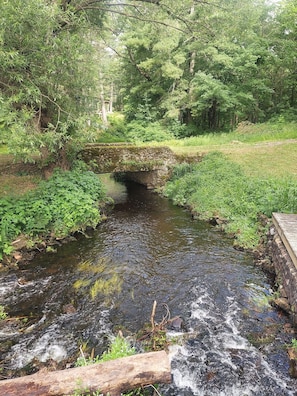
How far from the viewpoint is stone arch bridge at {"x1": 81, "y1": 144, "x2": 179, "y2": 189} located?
36.2 feet

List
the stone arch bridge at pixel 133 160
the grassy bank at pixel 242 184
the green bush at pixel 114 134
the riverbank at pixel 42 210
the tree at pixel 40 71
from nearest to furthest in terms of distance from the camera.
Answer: the tree at pixel 40 71 → the riverbank at pixel 42 210 → the grassy bank at pixel 242 184 → the stone arch bridge at pixel 133 160 → the green bush at pixel 114 134

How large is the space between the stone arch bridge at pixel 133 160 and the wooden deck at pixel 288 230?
687cm

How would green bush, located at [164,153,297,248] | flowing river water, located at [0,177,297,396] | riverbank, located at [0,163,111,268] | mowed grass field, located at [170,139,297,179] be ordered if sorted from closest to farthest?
1. flowing river water, located at [0,177,297,396]
2. riverbank, located at [0,163,111,268]
3. green bush, located at [164,153,297,248]
4. mowed grass field, located at [170,139,297,179]

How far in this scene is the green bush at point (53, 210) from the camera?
22.1 ft

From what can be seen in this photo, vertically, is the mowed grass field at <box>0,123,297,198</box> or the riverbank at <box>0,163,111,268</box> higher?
the mowed grass field at <box>0,123,297,198</box>


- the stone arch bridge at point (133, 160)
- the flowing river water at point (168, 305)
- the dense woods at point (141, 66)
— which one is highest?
the dense woods at point (141, 66)

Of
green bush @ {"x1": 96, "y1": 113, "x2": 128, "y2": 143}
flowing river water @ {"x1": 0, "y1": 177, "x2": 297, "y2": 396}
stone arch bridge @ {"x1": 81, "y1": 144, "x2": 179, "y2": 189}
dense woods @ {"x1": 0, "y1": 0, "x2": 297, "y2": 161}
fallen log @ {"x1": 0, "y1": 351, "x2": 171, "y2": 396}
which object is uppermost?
dense woods @ {"x1": 0, "y1": 0, "x2": 297, "y2": 161}

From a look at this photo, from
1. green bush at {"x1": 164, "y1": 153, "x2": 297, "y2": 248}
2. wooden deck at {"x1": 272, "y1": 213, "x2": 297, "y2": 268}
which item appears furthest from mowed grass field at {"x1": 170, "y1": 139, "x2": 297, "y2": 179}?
wooden deck at {"x1": 272, "y1": 213, "x2": 297, "y2": 268}

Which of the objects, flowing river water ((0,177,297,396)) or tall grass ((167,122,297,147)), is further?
tall grass ((167,122,297,147))

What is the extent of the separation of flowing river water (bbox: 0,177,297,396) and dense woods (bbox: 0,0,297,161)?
3.01 meters

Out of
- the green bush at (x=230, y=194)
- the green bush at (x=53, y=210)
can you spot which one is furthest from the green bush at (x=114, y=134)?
the green bush at (x=53, y=210)

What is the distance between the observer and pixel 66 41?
6477mm

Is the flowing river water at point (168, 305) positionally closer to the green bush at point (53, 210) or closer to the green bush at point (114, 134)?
the green bush at point (53, 210)

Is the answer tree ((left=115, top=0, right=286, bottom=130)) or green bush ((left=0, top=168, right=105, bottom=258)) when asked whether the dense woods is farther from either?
green bush ((left=0, top=168, right=105, bottom=258))
